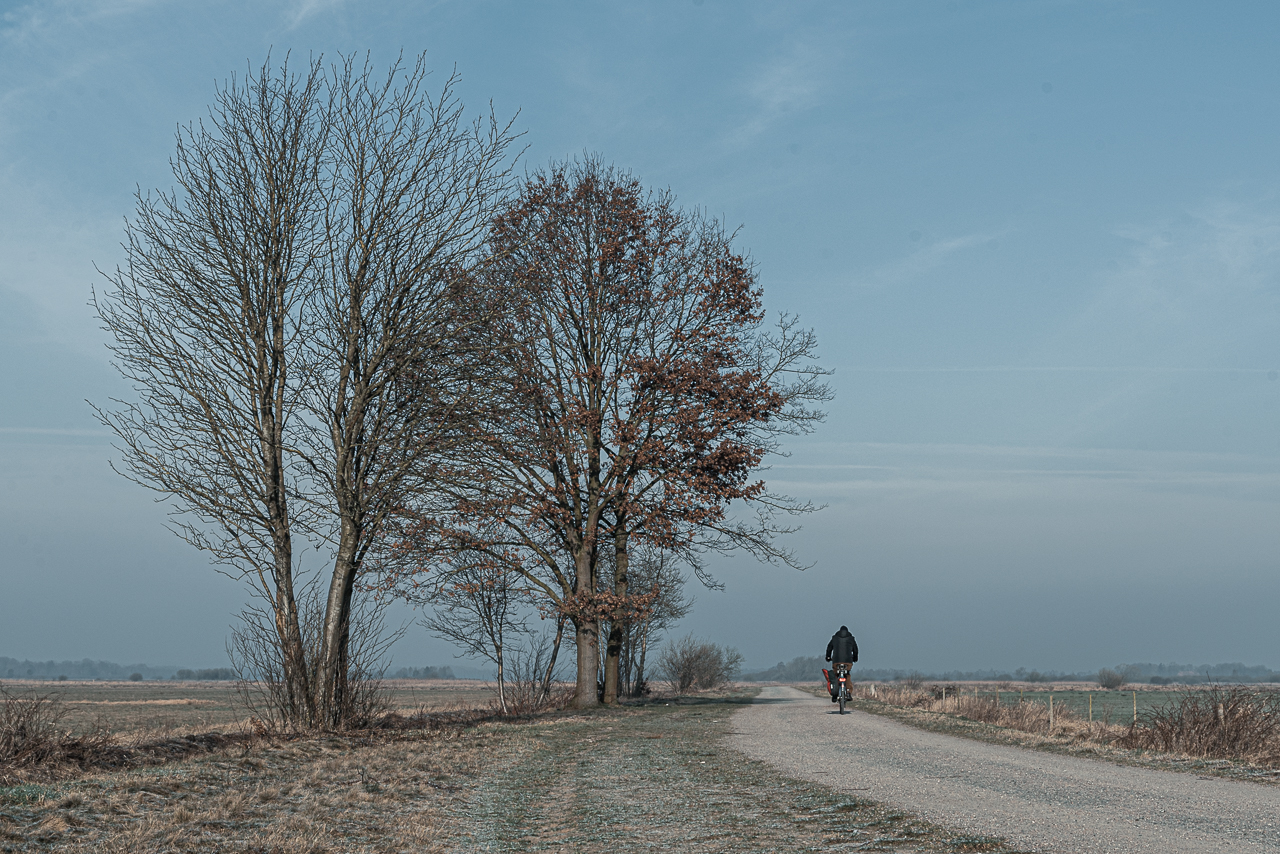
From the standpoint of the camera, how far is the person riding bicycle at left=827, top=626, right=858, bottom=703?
2452cm

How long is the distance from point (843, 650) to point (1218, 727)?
11126 millimetres

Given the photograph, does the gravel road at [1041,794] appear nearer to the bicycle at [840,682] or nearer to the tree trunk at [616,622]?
the bicycle at [840,682]

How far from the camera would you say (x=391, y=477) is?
48.0 feet

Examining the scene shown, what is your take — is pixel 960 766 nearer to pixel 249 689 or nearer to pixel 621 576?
pixel 249 689

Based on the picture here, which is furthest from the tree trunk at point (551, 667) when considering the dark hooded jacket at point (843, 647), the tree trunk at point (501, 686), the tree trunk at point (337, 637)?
the tree trunk at point (337, 637)

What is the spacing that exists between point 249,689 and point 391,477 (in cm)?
368

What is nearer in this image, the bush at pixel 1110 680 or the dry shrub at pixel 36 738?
the dry shrub at pixel 36 738

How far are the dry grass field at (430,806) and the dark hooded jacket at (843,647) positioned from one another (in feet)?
38.3

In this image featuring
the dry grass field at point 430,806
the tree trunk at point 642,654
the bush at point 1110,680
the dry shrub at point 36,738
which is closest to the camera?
the dry grass field at point 430,806

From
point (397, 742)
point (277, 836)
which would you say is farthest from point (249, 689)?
point (277, 836)

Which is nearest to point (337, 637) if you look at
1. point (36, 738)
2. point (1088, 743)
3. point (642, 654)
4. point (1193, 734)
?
point (36, 738)

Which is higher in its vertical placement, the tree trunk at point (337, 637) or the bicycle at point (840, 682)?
the tree trunk at point (337, 637)

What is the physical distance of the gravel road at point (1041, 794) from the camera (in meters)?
7.31

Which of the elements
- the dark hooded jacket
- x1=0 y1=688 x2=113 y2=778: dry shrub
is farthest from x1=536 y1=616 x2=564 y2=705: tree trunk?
x1=0 y1=688 x2=113 y2=778: dry shrub
